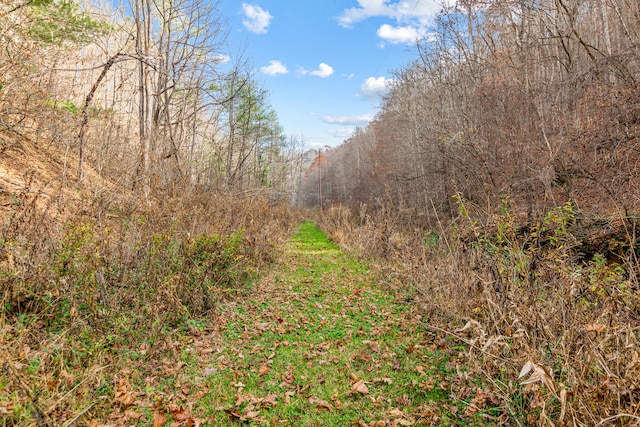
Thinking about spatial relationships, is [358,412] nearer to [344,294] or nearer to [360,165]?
[344,294]

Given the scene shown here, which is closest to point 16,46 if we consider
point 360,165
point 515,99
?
point 515,99

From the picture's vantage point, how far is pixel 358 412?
3.11 m

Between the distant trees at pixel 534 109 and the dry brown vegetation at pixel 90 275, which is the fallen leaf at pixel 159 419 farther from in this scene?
the distant trees at pixel 534 109

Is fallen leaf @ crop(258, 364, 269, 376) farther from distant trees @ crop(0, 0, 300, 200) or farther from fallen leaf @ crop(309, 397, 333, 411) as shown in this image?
distant trees @ crop(0, 0, 300, 200)

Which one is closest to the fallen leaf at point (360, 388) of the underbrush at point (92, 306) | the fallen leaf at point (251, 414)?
the fallen leaf at point (251, 414)

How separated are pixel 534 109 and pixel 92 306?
38.8ft

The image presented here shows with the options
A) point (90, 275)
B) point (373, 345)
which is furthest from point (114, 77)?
point (373, 345)

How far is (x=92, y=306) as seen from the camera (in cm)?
375

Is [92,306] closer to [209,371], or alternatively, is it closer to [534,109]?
[209,371]

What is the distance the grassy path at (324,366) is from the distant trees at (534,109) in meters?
2.39

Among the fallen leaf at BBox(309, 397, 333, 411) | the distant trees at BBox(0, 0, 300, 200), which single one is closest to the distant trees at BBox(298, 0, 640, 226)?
the fallen leaf at BBox(309, 397, 333, 411)

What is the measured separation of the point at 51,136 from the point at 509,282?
10934mm

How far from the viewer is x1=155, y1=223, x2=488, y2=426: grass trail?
307cm

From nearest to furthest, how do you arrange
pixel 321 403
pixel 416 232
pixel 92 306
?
1. pixel 321 403
2. pixel 92 306
3. pixel 416 232
